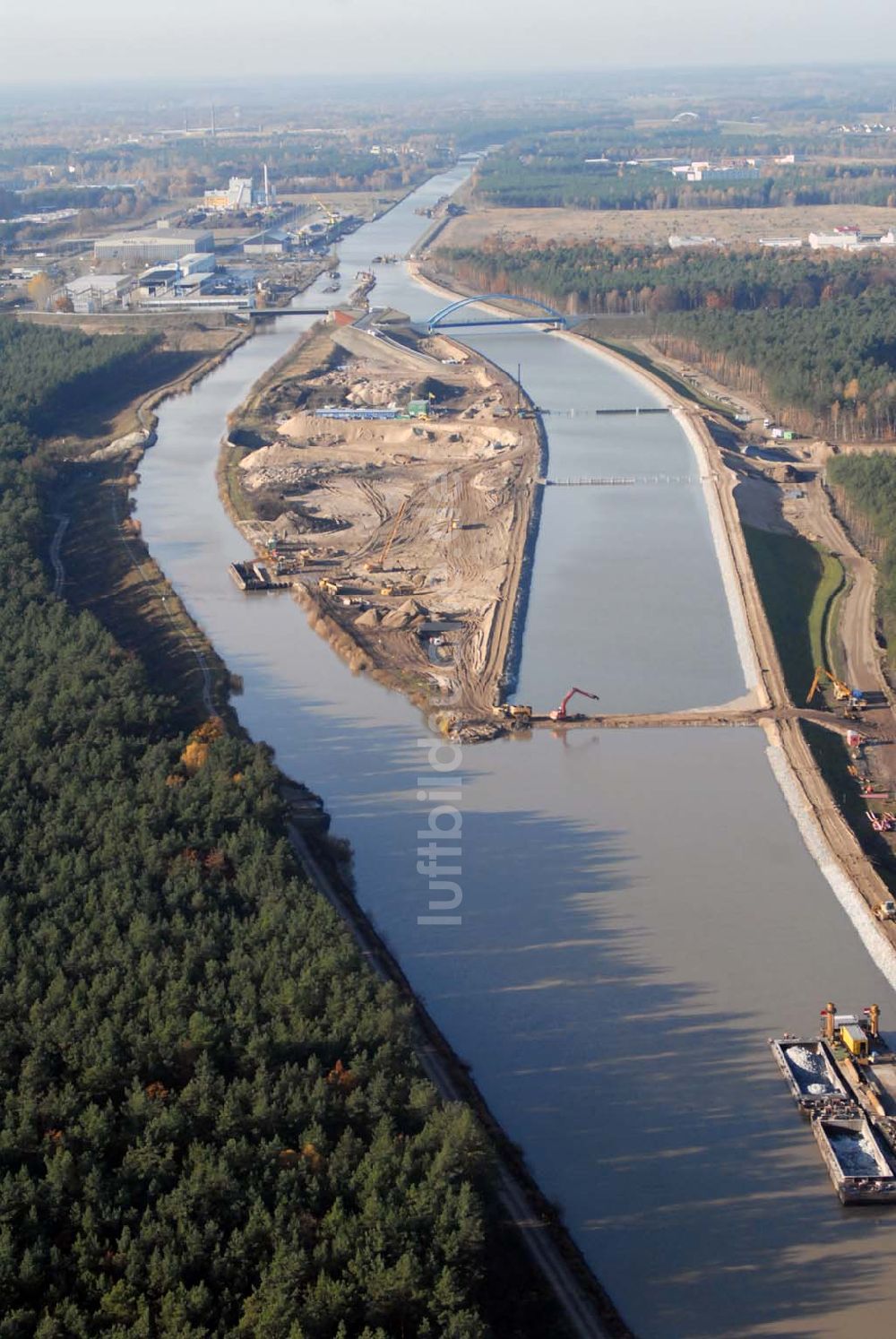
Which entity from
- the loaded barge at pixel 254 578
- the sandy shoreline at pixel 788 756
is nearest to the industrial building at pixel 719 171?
the sandy shoreline at pixel 788 756

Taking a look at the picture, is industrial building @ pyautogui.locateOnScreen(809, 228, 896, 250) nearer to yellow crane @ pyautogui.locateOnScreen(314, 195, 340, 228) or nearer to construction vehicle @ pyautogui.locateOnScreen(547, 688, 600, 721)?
yellow crane @ pyautogui.locateOnScreen(314, 195, 340, 228)

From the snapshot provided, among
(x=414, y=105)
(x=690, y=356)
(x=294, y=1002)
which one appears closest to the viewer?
(x=294, y=1002)

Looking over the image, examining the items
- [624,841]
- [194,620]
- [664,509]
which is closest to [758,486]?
[664,509]

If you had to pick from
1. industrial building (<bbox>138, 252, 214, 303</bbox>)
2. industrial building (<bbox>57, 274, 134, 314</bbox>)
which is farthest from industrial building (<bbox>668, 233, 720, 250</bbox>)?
industrial building (<bbox>57, 274, 134, 314</bbox>)

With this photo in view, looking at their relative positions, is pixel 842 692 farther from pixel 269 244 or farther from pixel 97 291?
pixel 269 244

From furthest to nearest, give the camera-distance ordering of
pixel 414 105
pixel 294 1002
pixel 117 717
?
pixel 414 105
pixel 117 717
pixel 294 1002

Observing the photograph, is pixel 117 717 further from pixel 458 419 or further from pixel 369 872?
pixel 458 419
